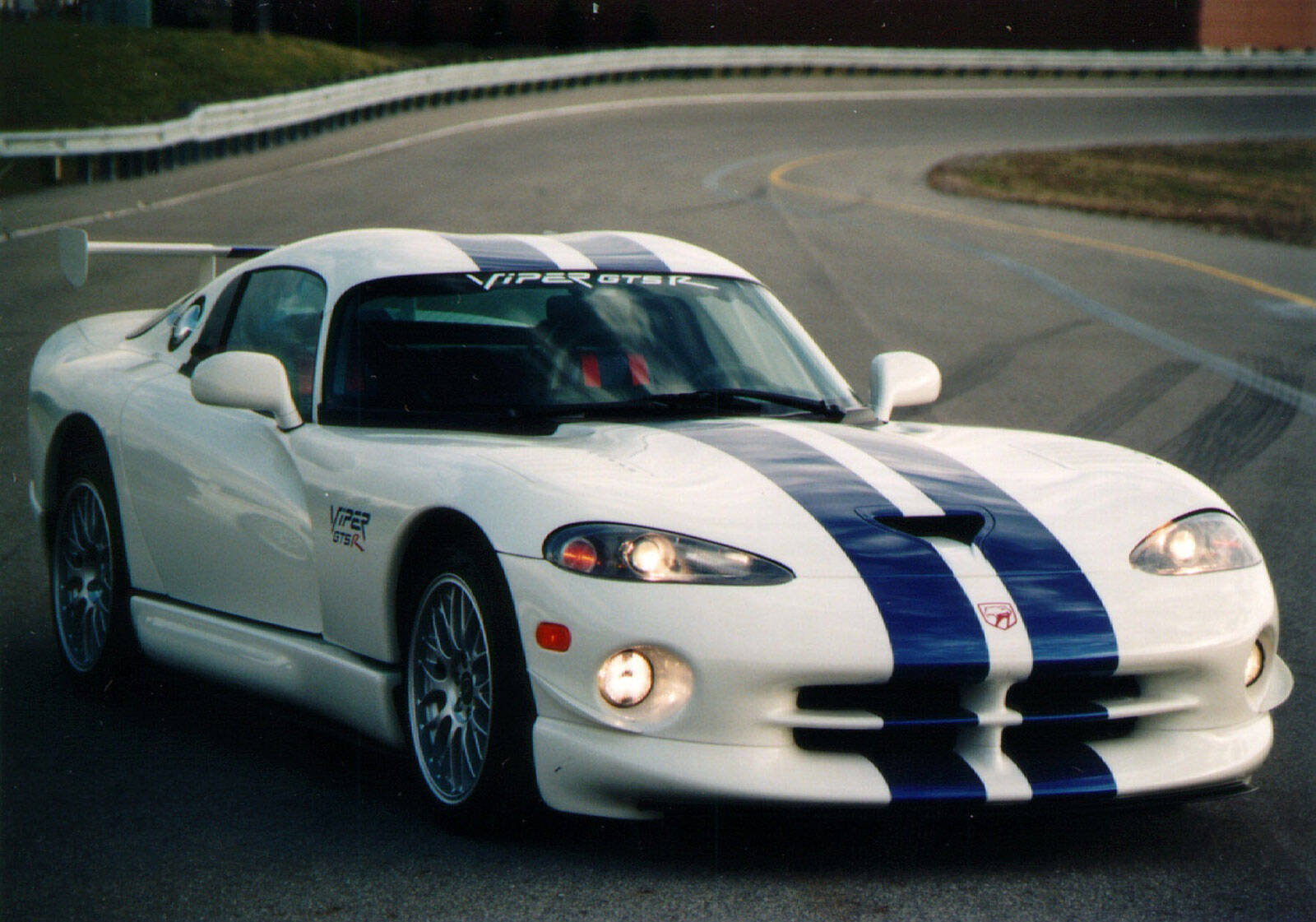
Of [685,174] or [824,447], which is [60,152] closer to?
[685,174]

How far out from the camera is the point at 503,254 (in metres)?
5.36

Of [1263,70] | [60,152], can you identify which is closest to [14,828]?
[60,152]

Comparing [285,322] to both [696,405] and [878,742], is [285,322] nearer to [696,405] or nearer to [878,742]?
[696,405]

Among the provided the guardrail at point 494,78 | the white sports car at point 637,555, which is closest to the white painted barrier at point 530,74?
the guardrail at point 494,78

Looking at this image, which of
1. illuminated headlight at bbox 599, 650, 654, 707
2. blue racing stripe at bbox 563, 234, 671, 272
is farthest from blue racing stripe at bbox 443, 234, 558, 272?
illuminated headlight at bbox 599, 650, 654, 707

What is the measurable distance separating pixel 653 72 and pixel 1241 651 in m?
42.7

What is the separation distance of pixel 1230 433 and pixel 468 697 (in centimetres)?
693

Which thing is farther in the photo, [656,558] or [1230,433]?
[1230,433]

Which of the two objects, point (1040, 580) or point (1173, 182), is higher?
point (1040, 580)

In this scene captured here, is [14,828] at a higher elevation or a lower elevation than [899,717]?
lower

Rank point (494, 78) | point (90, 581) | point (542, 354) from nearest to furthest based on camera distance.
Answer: point (542, 354) → point (90, 581) → point (494, 78)

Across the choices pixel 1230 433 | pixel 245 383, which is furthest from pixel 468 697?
pixel 1230 433

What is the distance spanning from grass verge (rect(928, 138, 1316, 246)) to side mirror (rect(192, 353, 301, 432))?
19.2m

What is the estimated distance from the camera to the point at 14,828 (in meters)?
4.25
